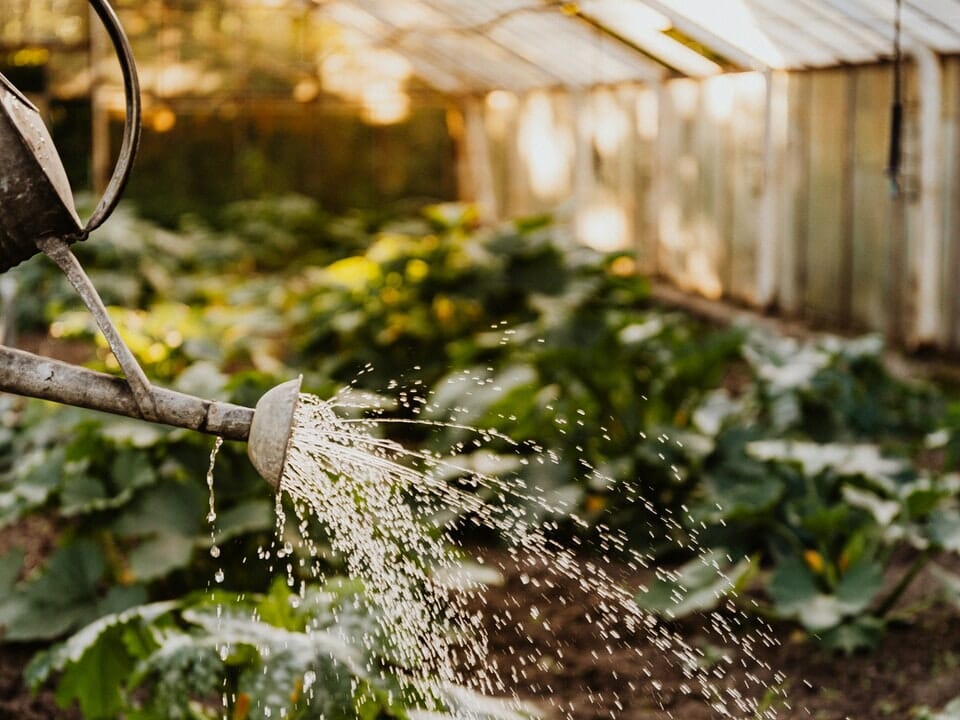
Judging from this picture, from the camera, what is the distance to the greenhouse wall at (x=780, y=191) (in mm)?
7309

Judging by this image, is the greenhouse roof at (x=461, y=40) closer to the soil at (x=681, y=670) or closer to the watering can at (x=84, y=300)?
the soil at (x=681, y=670)

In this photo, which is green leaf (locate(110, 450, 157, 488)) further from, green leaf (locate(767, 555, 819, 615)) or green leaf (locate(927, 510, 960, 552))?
green leaf (locate(927, 510, 960, 552))

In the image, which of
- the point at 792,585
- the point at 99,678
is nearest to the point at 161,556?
the point at 99,678

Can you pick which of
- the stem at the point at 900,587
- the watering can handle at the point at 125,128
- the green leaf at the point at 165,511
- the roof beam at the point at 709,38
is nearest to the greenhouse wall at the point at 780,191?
the roof beam at the point at 709,38

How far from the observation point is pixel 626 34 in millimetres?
9930

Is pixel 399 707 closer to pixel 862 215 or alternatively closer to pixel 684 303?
pixel 862 215

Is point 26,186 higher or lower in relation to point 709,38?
higher

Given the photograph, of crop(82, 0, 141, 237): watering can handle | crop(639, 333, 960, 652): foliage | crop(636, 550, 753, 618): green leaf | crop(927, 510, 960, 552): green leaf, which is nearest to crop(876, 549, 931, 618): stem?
crop(639, 333, 960, 652): foliage

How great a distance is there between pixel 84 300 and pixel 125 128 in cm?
23

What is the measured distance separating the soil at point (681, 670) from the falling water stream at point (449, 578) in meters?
0.02

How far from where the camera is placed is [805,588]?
356 centimetres

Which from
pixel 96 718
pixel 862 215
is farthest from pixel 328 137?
pixel 96 718

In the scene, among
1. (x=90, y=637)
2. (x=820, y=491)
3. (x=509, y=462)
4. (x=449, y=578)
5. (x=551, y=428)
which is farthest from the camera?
(x=551, y=428)

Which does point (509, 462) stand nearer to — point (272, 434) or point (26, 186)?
point (272, 434)
